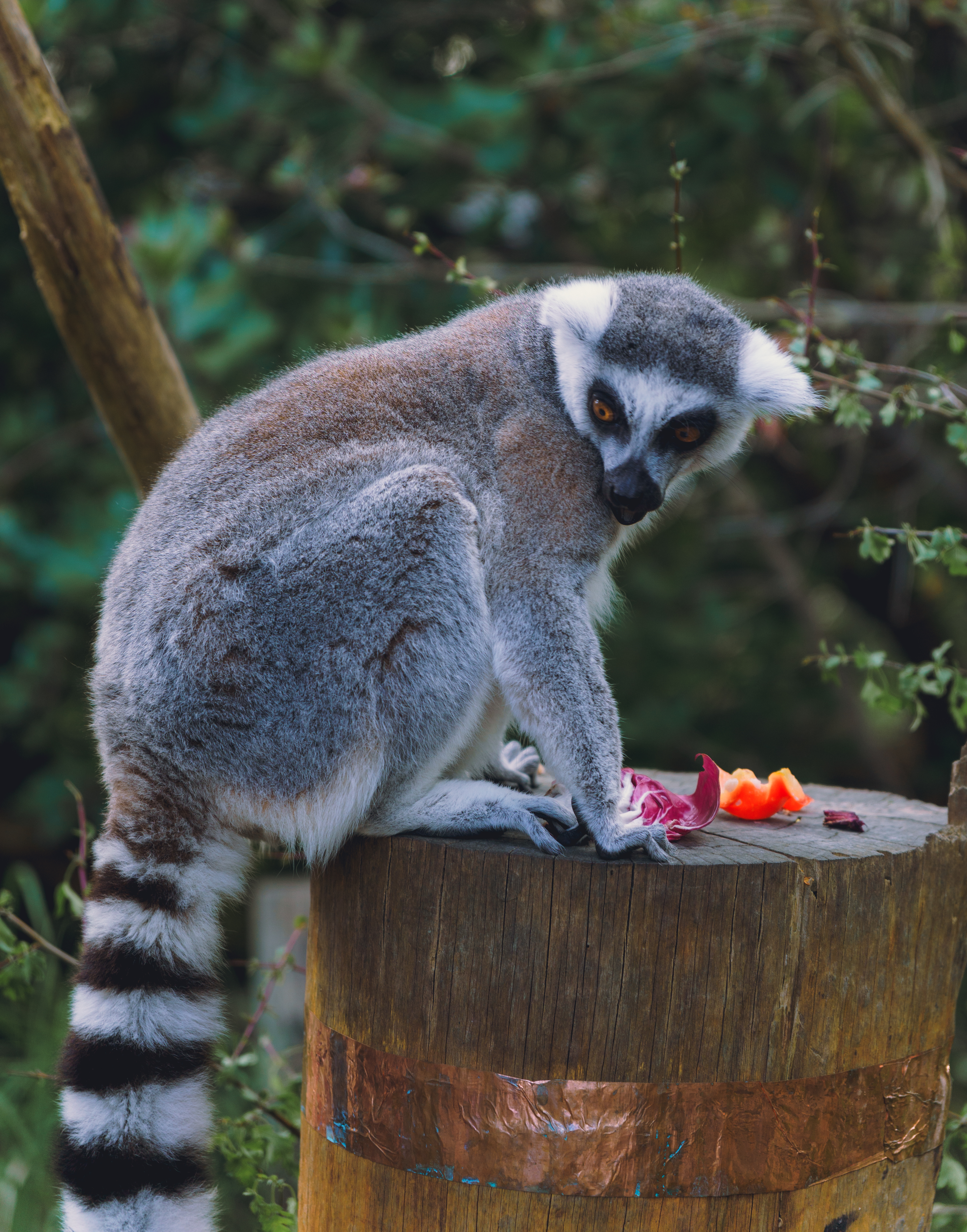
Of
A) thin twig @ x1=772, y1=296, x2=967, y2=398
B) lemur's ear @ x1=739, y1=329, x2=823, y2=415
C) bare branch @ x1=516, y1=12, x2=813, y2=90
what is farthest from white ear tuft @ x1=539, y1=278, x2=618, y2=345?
bare branch @ x1=516, y1=12, x2=813, y2=90

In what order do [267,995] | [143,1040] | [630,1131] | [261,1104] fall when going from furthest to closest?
[267,995], [261,1104], [143,1040], [630,1131]

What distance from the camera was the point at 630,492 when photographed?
2.81 metres

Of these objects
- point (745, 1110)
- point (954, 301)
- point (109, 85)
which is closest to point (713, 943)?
point (745, 1110)

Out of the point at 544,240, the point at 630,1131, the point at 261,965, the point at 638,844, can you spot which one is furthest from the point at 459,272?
the point at 544,240

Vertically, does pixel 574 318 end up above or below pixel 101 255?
below

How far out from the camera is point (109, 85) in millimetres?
6207

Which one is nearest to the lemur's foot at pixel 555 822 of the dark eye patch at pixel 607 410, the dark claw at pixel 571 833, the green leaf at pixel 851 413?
the dark claw at pixel 571 833

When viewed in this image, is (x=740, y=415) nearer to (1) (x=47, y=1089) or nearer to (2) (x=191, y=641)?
(2) (x=191, y=641)

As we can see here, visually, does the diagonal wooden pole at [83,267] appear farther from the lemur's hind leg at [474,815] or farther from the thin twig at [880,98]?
the thin twig at [880,98]

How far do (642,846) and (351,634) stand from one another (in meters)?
0.82

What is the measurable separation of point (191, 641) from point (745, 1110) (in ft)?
4.90

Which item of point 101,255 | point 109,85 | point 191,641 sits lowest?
point 191,641

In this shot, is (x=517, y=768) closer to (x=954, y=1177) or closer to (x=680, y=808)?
(x=680, y=808)

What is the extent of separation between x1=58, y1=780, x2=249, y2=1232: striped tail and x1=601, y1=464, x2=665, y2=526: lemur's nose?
129 cm
